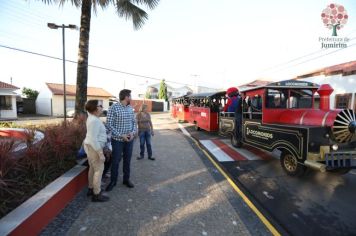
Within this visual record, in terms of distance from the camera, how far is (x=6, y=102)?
26891 mm

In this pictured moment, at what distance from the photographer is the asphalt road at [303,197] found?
3.75m

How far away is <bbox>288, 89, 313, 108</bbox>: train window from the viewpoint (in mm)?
7137

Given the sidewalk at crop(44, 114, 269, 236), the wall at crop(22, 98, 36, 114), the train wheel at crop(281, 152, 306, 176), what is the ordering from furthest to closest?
the wall at crop(22, 98, 36, 114)
the train wheel at crop(281, 152, 306, 176)
the sidewalk at crop(44, 114, 269, 236)

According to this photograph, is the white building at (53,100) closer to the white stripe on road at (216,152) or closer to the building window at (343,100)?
the white stripe on road at (216,152)

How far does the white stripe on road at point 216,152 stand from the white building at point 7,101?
83.6 feet

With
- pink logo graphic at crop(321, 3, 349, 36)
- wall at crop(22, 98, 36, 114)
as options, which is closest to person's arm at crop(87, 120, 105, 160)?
pink logo graphic at crop(321, 3, 349, 36)

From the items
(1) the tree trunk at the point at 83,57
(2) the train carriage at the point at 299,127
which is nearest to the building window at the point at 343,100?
(2) the train carriage at the point at 299,127

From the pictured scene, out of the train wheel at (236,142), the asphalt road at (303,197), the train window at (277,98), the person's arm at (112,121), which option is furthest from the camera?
the train wheel at (236,142)

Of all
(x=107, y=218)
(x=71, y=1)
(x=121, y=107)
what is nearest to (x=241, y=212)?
(x=107, y=218)

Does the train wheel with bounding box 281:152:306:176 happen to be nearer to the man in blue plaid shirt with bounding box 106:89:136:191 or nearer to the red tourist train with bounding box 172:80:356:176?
the red tourist train with bounding box 172:80:356:176

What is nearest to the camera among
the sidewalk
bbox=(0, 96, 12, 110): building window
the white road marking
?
the sidewalk

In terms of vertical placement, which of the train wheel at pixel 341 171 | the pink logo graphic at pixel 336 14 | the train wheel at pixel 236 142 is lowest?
the train wheel at pixel 341 171

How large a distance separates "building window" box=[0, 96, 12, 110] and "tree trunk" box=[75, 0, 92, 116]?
2349 cm

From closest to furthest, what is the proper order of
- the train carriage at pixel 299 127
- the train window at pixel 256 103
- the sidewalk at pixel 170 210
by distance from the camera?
the sidewalk at pixel 170 210 → the train carriage at pixel 299 127 → the train window at pixel 256 103
